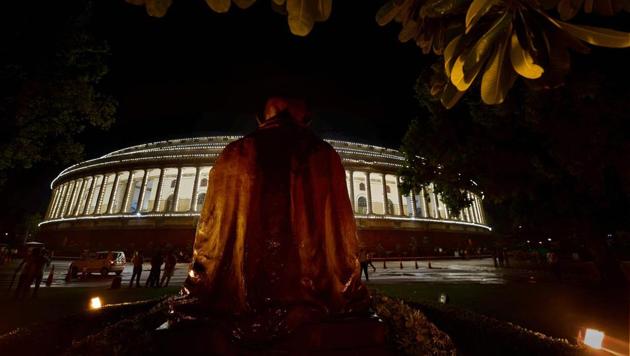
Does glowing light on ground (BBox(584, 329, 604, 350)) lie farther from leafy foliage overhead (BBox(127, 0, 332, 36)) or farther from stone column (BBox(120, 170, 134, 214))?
stone column (BBox(120, 170, 134, 214))

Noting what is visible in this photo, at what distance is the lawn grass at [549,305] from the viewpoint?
736 cm

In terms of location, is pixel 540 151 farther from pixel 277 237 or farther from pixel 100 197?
pixel 100 197

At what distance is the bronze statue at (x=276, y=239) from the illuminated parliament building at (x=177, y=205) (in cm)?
3800

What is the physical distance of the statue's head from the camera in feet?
11.6

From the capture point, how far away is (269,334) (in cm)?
234

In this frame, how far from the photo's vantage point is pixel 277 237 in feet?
8.96

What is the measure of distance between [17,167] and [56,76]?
512 cm

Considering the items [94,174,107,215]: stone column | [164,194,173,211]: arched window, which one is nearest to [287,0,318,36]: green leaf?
[164,194,173,211]: arched window

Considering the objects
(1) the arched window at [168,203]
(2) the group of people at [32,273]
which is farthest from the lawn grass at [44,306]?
(1) the arched window at [168,203]

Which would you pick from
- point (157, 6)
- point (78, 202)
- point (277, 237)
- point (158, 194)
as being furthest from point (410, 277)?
point (78, 202)

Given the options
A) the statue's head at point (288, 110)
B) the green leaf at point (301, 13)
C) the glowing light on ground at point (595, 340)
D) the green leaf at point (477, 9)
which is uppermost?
the statue's head at point (288, 110)

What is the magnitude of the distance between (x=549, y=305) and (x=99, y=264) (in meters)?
22.2

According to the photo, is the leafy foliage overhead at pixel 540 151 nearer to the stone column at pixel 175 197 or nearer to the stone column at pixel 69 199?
the stone column at pixel 175 197

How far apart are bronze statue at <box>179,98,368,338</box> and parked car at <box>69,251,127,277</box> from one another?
20.4 metres
